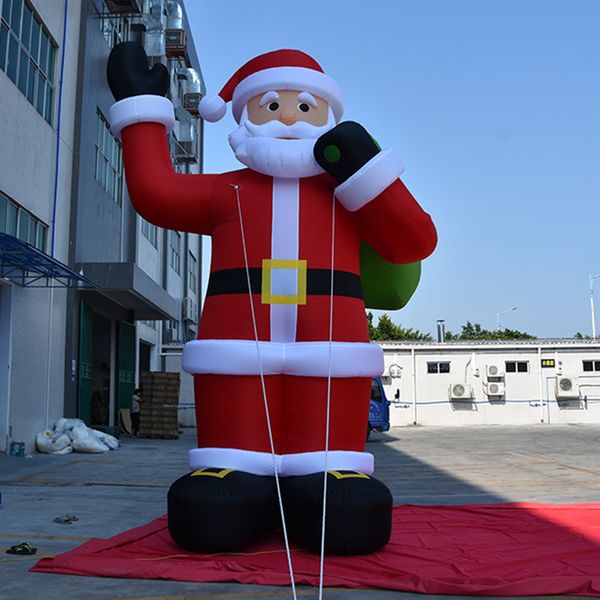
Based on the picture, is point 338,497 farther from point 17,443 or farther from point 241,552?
point 17,443

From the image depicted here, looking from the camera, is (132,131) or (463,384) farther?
(463,384)

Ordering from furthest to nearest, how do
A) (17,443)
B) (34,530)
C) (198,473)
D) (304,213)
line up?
(17,443) → (34,530) → (304,213) → (198,473)

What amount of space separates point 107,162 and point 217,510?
42.5 ft

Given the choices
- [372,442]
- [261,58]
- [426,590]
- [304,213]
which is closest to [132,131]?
[261,58]

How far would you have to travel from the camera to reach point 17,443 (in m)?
10.5

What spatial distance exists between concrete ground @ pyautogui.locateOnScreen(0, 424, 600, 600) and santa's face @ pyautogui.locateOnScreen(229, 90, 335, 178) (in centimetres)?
241

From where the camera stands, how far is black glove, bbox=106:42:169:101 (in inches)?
185

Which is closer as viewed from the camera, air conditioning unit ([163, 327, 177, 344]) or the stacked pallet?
the stacked pallet

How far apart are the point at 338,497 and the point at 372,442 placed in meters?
12.4

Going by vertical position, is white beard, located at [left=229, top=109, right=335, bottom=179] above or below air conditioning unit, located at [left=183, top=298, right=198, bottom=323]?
below

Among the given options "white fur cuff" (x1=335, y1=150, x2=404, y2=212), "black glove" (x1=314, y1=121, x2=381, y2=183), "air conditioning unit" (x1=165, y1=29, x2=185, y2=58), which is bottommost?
"white fur cuff" (x1=335, y1=150, x2=404, y2=212)

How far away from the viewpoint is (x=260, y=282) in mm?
4270

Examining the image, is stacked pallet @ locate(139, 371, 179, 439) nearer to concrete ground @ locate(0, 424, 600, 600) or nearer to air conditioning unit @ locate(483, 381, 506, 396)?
concrete ground @ locate(0, 424, 600, 600)

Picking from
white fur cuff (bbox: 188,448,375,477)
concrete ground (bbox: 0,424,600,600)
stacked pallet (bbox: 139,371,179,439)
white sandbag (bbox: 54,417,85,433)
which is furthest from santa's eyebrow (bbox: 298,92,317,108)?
stacked pallet (bbox: 139,371,179,439)
